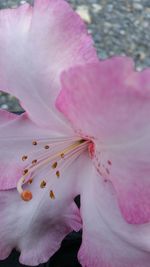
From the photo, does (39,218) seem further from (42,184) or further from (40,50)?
(40,50)

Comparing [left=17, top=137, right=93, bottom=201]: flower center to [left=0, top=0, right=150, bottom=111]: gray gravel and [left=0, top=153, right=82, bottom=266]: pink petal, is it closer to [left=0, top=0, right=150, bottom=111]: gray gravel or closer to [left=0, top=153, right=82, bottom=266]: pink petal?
[left=0, top=153, right=82, bottom=266]: pink petal

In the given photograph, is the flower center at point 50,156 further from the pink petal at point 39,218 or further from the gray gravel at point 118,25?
the gray gravel at point 118,25

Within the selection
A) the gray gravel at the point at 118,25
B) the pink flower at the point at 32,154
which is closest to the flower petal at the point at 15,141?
the pink flower at the point at 32,154

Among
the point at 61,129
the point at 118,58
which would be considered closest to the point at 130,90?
the point at 118,58

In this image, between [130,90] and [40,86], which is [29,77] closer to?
[40,86]

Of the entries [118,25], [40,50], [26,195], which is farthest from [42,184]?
[118,25]

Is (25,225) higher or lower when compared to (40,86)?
lower

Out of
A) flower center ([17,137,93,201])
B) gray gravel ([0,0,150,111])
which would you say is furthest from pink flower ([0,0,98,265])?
gray gravel ([0,0,150,111])
